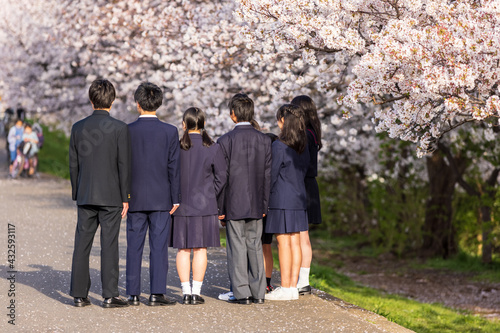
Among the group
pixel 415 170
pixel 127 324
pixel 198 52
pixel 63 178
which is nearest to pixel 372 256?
pixel 415 170

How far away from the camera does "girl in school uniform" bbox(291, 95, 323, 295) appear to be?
7260 mm

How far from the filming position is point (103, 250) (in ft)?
21.6

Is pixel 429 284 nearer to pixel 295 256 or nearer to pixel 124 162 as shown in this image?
pixel 295 256

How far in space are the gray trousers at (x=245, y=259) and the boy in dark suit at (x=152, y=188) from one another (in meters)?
0.59

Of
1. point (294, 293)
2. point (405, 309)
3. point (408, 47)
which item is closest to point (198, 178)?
point (294, 293)

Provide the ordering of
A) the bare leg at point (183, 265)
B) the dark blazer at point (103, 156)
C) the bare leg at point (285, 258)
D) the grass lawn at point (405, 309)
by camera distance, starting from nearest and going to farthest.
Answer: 1. the dark blazer at point (103, 156)
2. the bare leg at point (183, 265)
3. the bare leg at point (285, 258)
4. the grass lawn at point (405, 309)

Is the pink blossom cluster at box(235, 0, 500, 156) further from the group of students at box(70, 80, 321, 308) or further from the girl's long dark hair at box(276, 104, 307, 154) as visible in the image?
the group of students at box(70, 80, 321, 308)

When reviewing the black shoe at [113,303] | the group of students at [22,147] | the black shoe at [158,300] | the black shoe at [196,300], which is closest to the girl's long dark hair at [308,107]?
the black shoe at [196,300]

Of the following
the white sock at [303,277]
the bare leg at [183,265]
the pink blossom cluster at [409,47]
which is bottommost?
the white sock at [303,277]

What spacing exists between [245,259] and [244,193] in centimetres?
59

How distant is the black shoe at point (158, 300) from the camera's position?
21.8ft

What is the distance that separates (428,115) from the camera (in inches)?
281

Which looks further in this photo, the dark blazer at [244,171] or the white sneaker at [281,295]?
the white sneaker at [281,295]

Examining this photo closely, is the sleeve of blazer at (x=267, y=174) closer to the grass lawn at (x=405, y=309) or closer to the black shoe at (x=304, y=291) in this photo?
the black shoe at (x=304, y=291)
